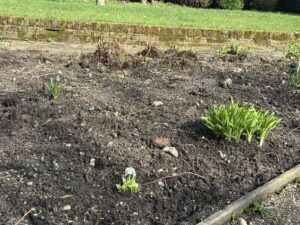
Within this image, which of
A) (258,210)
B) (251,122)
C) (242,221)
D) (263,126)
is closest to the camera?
(242,221)

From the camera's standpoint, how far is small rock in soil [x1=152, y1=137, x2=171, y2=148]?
13.8ft

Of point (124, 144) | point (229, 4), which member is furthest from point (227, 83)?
point (229, 4)

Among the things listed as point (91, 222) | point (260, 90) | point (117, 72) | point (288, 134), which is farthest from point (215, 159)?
point (117, 72)

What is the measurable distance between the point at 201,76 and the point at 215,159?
2.15 metres

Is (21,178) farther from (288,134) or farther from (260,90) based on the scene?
(260,90)

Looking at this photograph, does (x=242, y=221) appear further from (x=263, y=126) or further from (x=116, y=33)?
(x=116, y=33)

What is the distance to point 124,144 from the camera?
4168 mm

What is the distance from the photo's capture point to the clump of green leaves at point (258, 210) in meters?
3.60

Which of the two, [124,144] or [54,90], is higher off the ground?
[54,90]

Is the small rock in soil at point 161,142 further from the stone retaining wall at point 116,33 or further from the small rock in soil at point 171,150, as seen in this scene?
the stone retaining wall at point 116,33

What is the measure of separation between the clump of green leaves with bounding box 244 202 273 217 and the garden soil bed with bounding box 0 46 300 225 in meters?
0.14

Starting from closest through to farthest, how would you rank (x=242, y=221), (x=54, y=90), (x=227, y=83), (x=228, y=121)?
(x=242, y=221)
(x=228, y=121)
(x=54, y=90)
(x=227, y=83)

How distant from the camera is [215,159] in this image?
13.6 feet

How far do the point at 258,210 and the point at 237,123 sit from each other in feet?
2.61
